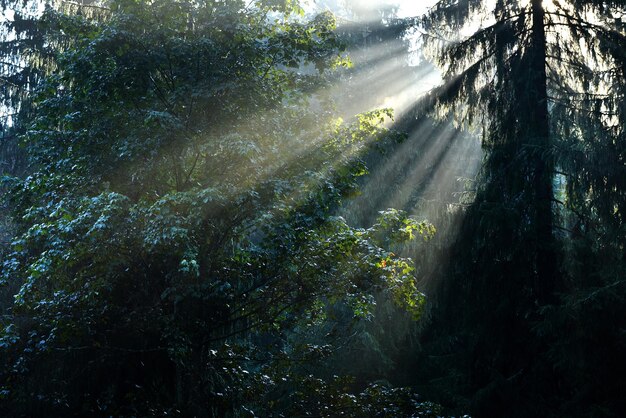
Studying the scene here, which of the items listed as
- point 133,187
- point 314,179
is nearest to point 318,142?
point 314,179

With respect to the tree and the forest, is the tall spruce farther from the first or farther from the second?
the tree

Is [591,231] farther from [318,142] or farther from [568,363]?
[318,142]

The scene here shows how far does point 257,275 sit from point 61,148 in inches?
137

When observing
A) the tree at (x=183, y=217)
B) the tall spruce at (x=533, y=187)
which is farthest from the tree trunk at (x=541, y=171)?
the tree at (x=183, y=217)

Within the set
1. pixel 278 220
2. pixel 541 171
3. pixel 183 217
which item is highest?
pixel 183 217

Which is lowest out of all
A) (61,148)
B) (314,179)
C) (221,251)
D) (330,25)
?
(221,251)

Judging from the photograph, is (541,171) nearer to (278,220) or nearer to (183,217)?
(278,220)

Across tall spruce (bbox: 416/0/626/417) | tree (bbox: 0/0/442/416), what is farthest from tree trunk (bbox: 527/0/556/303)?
tree (bbox: 0/0/442/416)

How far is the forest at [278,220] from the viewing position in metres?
7.43


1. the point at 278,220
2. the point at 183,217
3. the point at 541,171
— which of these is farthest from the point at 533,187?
the point at 183,217

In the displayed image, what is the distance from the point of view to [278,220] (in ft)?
25.3

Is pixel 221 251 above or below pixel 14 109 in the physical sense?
below

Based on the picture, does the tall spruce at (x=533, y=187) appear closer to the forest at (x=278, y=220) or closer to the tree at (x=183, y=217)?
the forest at (x=278, y=220)

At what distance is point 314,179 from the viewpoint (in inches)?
304
